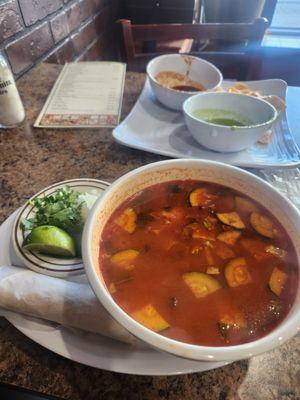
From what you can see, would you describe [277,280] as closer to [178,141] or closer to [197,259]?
[197,259]

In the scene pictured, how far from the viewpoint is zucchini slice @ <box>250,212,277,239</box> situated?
0.65 meters

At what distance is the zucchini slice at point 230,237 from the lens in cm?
65

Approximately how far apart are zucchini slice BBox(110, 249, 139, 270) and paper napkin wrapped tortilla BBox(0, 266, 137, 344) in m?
0.08

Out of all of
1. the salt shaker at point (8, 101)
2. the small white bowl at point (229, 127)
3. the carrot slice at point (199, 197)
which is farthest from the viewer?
the salt shaker at point (8, 101)

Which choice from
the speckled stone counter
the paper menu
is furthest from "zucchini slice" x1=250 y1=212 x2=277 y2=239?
the paper menu

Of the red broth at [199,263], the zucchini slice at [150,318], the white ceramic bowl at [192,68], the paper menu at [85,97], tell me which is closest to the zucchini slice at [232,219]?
the red broth at [199,263]

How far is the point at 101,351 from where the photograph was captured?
56cm

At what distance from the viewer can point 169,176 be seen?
0.74m

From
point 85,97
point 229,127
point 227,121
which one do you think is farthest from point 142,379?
point 85,97

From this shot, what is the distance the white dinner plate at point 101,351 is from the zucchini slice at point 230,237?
0.23 metres

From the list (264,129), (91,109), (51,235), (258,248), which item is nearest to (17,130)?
(91,109)

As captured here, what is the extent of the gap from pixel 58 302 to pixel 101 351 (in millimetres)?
128

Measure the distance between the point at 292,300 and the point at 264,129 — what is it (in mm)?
646

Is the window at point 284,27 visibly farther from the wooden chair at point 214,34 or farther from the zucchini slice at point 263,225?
the zucchini slice at point 263,225
